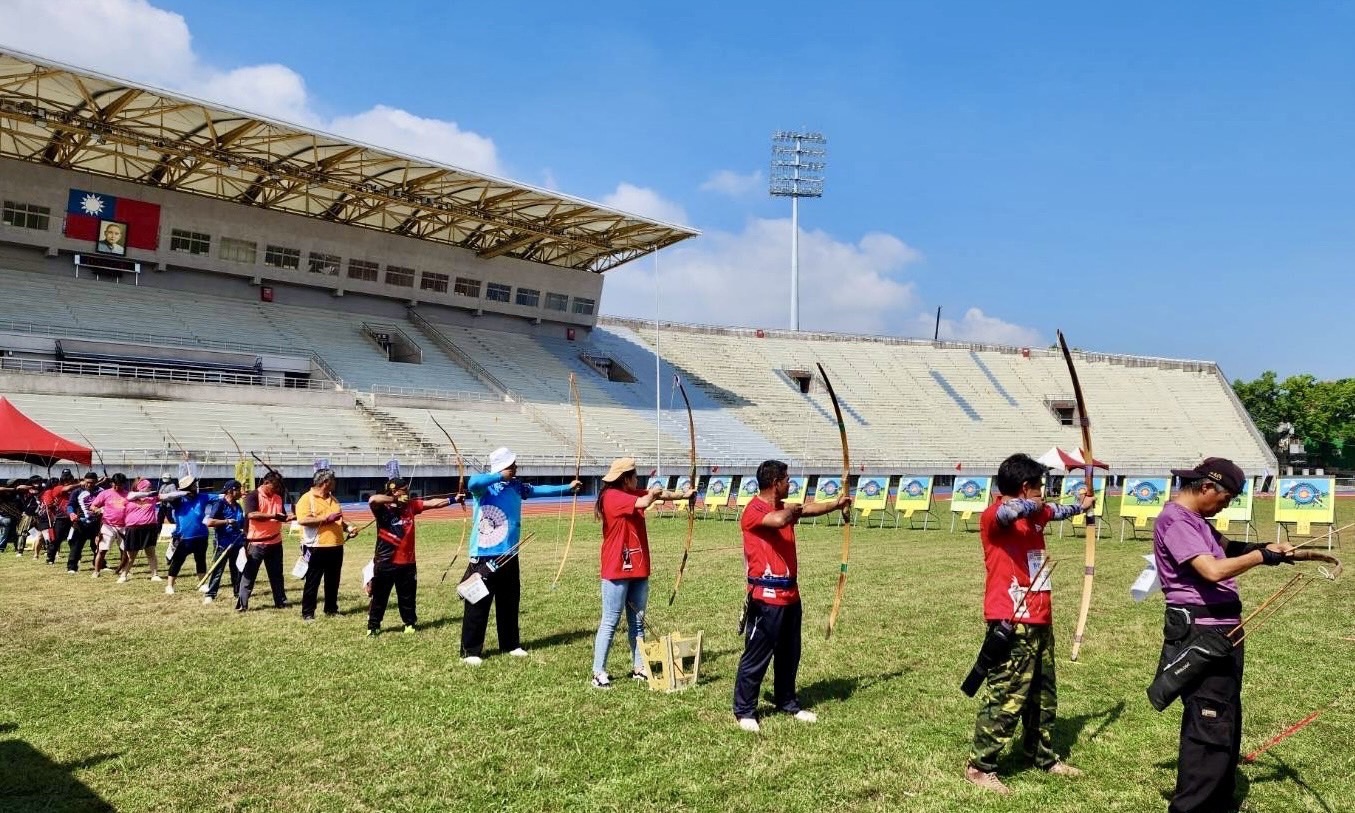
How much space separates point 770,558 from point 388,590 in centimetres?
556

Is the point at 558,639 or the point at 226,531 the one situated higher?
the point at 226,531

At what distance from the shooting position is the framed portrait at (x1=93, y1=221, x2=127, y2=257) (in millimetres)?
38781

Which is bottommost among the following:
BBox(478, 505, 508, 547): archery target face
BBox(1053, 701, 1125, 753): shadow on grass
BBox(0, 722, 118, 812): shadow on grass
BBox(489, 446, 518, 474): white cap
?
BBox(0, 722, 118, 812): shadow on grass

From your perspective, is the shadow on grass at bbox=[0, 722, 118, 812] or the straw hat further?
the straw hat

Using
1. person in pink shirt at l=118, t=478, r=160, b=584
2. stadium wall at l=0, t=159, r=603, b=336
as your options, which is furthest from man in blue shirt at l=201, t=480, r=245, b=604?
stadium wall at l=0, t=159, r=603, b=336

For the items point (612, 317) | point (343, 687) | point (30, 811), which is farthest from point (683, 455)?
point (30, 811)

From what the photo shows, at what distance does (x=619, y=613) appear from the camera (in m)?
8.17

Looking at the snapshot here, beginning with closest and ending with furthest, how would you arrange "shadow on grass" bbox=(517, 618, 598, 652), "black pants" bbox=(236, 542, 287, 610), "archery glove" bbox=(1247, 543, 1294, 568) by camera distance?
"archery glove" bbox=(1247, 543, 1294, 568) < "shadow on grass" bbox=(517, 618, 598, 652) < "black pants" bbox=(236, 542, 287, 610)

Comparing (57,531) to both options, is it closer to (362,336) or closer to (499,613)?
(499,613)

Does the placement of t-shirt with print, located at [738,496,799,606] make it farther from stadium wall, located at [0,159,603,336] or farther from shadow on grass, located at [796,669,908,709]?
stadium wall, located at [0,159,603,336]

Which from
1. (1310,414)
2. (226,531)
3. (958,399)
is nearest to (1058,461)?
(226,531)

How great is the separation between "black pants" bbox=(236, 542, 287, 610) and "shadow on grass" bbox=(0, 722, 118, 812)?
17.6 feet

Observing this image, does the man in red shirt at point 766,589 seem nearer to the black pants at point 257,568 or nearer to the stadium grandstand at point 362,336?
the black pants at point 257,568

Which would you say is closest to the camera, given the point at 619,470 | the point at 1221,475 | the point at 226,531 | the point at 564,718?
the point at 1221,475
